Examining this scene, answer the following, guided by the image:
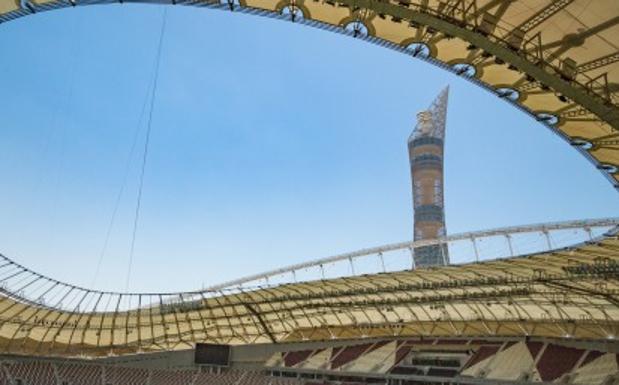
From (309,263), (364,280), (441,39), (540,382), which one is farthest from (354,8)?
(309,263)

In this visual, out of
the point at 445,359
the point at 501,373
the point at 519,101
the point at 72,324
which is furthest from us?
the point at 445,359

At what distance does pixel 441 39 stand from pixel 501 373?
3029cm

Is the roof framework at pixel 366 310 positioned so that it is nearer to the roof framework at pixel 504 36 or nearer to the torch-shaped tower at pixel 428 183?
the roof framework at pixel 504 36

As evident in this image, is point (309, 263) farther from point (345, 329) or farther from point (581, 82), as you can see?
point (581, 82)

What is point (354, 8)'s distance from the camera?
1869 centimetres

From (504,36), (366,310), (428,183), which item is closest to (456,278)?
(366,310)

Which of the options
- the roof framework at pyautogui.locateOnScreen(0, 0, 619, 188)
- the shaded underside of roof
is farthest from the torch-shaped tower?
the roof framework at pyautogui.locateOnScreen(0, 0, 619, 188)

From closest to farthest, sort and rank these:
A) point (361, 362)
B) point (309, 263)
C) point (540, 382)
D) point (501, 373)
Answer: point (540, 382), point (501, 373), point (361, 362), point (309, 263)

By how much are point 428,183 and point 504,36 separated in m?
120

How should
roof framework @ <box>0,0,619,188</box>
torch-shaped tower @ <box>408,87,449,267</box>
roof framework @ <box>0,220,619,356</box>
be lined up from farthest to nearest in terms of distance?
1. torch-shaped tower @ <box>408,87,449,267</box>
2. roof framework @ <box>0,220,619,356</box>
3. roof framework @ <box>0,0,619,188</box>

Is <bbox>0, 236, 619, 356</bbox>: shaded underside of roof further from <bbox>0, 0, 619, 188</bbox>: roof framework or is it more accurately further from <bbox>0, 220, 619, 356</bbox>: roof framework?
<bbox>0, 0, 619, 188</bbox>: roof framework

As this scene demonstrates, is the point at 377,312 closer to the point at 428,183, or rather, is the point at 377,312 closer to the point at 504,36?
the point at 504,36

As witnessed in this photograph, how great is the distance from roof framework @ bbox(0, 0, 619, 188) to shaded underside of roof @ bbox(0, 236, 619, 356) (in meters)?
12.2

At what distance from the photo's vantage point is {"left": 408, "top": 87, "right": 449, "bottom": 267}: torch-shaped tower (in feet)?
438
